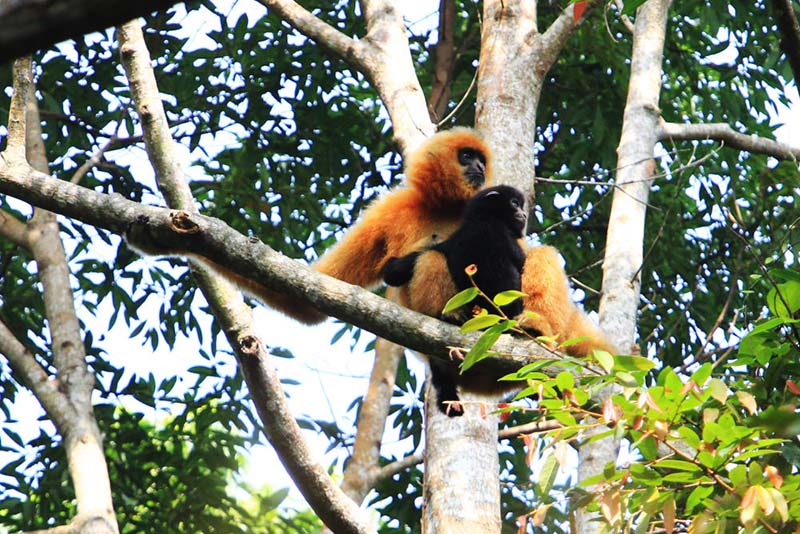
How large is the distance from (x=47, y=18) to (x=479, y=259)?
4.06m

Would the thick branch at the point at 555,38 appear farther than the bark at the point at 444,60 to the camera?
No

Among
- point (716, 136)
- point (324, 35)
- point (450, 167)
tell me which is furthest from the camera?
point (716, 136)

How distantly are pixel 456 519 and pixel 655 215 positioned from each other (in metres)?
5.54

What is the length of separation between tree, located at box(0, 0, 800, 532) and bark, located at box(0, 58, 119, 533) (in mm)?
37

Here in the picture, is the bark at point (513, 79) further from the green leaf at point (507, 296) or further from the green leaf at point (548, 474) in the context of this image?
the green leaf at point (548, 474)

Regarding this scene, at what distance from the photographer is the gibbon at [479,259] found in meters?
5.10

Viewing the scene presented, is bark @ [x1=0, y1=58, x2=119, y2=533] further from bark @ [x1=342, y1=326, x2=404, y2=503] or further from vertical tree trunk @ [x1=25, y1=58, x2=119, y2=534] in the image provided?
bark @ [x1=342, y1=326, x2=404, y2=503]

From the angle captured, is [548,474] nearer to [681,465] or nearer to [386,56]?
[681,465]

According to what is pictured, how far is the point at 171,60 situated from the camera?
346 inches

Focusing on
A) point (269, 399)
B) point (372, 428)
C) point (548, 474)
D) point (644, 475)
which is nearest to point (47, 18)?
point (644, 475)

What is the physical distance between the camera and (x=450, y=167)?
5.82 meters

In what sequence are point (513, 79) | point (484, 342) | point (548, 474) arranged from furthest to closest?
point (513, 79), point (548, 474), point (484, 342)

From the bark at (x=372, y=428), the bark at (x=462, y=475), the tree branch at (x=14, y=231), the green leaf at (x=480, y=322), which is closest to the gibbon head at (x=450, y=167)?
the bark at (x=462, y=475)

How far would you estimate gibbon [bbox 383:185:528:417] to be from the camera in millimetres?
5102
